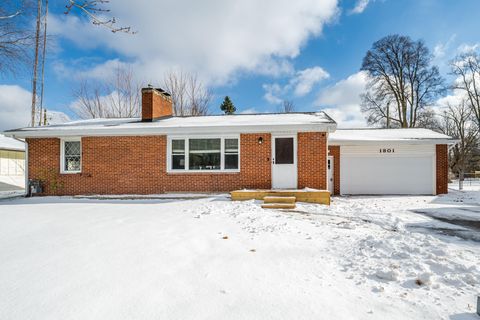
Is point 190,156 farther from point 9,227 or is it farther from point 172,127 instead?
point 9,227

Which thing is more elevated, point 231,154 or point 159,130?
point 159,130

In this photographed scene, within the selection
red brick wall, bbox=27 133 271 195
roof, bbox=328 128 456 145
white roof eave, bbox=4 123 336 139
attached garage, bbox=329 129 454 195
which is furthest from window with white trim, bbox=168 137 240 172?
attached garage, bbox=329 129 454 195

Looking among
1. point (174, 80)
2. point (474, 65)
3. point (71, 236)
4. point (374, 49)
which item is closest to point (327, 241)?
point (71, 236)

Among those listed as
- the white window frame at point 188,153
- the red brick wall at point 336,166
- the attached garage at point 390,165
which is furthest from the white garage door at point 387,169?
the white window frame at point 188,153

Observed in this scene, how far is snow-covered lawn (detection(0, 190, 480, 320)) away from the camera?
94.9 inches

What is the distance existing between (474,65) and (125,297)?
31067mm

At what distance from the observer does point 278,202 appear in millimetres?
8047

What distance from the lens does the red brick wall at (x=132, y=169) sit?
394 inches

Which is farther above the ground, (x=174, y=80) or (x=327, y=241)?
(x=174, y=80)

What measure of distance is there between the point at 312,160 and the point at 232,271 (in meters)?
7.19

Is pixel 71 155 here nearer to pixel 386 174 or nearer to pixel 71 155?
pixel 71 155

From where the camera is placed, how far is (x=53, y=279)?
302 cm

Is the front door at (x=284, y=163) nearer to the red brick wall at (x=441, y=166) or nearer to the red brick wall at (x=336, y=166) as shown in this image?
the red brick wall at (x=336, y=166)

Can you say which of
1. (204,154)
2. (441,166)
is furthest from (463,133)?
(204,154)
